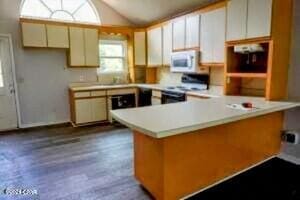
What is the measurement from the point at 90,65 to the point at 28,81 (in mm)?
1360

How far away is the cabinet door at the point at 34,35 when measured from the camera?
4.41m

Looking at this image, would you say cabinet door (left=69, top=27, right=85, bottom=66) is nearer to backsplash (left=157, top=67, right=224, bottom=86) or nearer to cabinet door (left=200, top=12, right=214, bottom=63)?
backsplash (left=157, top=67, right=224, bottom=86)

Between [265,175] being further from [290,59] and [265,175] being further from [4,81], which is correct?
[4,81]

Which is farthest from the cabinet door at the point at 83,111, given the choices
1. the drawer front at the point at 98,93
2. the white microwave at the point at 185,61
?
the white microwave at the point at 185,61

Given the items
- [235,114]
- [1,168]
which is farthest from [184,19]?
[1,168]

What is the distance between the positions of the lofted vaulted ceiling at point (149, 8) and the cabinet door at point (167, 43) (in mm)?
358

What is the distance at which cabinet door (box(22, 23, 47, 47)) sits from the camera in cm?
441

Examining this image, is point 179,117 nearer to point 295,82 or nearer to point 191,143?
point 191,143

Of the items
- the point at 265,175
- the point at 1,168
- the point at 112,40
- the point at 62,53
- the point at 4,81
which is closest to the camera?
the point at 265,175

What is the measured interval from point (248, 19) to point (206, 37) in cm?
Answer: 95

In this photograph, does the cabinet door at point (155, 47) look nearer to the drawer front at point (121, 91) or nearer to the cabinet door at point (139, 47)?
the cabinet door at point (139, 47)

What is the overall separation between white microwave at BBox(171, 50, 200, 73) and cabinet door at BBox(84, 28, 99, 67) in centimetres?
184

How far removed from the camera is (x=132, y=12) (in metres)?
5.32

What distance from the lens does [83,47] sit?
16.3 feet
